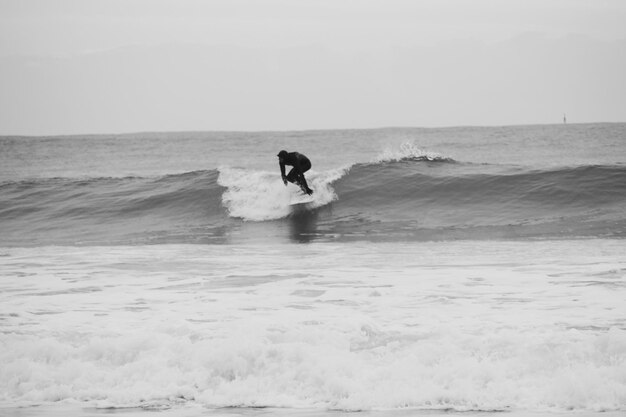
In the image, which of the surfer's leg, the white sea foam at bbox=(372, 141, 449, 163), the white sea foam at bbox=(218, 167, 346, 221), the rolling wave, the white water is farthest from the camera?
the white sea foam at bbox=(372, 141, 449, 163)

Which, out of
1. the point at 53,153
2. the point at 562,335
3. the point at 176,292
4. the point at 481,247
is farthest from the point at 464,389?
the point at 53,153

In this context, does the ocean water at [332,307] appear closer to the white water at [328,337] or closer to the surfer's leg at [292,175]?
the white water at [328,337]

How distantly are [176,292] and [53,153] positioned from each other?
51.2 m

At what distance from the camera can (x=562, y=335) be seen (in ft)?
18.9

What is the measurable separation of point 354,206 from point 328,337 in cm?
1116

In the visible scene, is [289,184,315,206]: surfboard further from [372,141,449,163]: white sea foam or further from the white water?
the white water

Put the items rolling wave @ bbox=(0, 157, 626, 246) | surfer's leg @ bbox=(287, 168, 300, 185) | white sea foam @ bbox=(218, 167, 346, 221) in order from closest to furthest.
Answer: rolling wave @ bbox=(0, 157, 626, 246)
surfer's leg @ bbox=(287, 168, 300, 185)
white sea foam @ bbox=(218, 167, 346, 221)

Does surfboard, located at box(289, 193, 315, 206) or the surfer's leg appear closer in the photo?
the surfer's leg

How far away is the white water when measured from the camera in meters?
5.22

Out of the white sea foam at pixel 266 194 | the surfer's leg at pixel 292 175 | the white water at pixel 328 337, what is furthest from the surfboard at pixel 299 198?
the white water at pixel 328 337

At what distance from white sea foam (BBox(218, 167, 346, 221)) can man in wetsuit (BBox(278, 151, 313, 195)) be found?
712 mm

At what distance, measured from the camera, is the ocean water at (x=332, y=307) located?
5258 mm

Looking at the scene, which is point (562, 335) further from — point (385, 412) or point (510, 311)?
point (385, 412)

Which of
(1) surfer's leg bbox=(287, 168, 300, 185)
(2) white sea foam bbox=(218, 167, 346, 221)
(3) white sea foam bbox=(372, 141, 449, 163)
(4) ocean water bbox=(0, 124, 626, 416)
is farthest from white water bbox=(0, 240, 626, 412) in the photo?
(3) white sea foam bbox=(372, 141, 449, 163)
